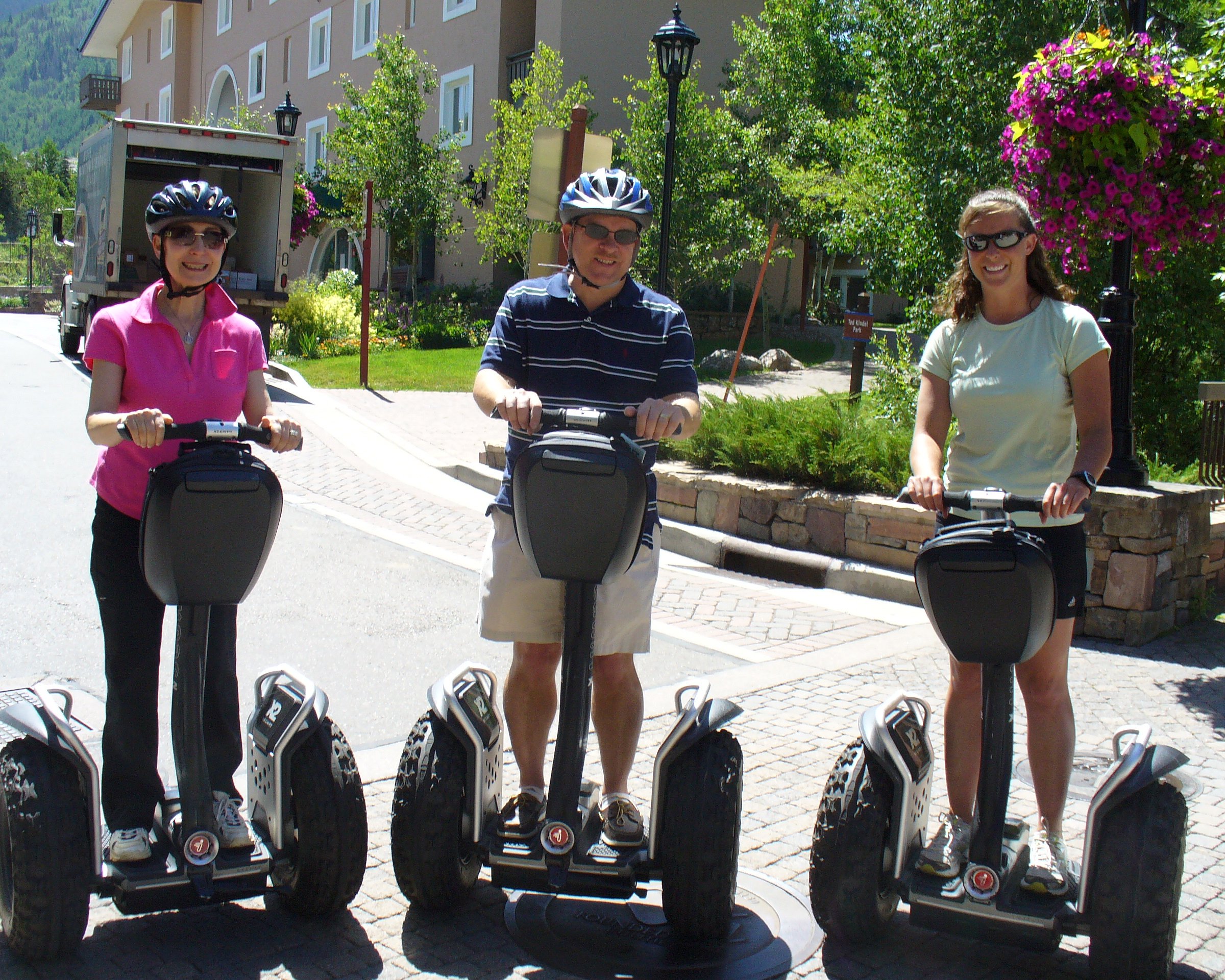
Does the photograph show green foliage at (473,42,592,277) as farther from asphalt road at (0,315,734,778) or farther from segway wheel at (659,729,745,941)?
segway wheel at (659,729,745,941)

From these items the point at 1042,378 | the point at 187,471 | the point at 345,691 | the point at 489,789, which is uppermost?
the point at 1042,378

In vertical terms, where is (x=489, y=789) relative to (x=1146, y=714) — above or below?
above

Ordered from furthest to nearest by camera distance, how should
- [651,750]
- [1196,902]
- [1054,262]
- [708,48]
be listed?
[708,48] → [1054,262] → [651,750] → [1196,902]

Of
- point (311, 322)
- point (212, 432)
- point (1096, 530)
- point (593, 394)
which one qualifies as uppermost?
point (311, 322)

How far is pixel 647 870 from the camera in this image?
303 cm

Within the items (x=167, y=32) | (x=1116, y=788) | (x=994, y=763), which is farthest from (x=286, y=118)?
(x=167, y=32)

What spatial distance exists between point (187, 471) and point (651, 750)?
7.50 ft

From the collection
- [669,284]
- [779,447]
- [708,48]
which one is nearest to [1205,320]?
[779,447]

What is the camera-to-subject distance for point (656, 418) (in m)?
2.89

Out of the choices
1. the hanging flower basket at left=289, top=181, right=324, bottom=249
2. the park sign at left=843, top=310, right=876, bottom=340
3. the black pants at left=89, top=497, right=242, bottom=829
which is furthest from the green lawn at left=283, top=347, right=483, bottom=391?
the black pants at left=89, top=497, right=242, bottom=829

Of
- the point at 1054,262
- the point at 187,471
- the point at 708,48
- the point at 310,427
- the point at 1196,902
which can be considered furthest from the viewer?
the point at 708,48

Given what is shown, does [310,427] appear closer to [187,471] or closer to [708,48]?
[187,471]

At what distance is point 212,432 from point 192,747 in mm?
765

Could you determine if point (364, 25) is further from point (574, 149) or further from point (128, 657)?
point (128, 657)
